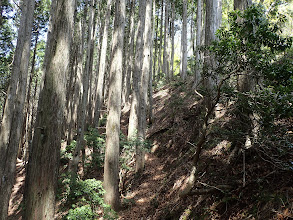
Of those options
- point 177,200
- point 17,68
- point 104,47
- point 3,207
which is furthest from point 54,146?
point 104,47

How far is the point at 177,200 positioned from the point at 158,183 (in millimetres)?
2164

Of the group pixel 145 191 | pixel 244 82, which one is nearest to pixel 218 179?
pixel 244 82

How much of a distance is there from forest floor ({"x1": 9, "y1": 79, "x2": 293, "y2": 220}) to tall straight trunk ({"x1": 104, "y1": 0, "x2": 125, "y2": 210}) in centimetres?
77

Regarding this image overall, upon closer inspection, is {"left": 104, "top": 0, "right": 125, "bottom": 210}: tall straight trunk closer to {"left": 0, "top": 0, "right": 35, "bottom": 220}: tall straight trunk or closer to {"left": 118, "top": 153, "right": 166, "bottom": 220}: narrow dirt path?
{"left": 118, "top": 153, "right": 166, "bottom": 220}: narrow dirt path

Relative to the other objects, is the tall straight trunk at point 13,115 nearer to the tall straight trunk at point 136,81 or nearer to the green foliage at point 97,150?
the green foliage at point 97,150

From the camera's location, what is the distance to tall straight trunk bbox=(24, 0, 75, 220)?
131 inches

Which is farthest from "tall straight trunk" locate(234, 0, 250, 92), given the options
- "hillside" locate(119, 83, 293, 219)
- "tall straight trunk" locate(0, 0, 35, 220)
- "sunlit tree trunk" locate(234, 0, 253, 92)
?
"tall straight trunk" locate(0, 0, 35, 220)

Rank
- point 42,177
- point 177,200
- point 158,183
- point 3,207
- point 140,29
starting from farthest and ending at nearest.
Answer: point 140,29
point 158,183
point 3,207
point 177,200
point 42,177

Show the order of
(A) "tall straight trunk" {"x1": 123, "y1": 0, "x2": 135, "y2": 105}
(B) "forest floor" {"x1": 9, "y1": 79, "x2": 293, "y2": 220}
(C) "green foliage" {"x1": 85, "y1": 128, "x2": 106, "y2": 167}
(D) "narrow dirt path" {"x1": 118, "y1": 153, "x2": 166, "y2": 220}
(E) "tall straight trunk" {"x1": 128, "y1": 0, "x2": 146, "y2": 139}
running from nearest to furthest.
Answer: (B) "forest floor" {"x1": 9, "y1": 79, "x2": 293, "y2": 220} → (D) "narrow dirt path" {"x1": 118, "y1": 153, "x2": 166, "y2": 220} → (C) "green foliage" {"x1": 85, "y1": 128, "x2": 106, "y2": 167} → (E) "tall straight trunk" {"x1": 128, "y1": 0, "x2": 146, "y2": 139} → (A) "tall straight trunk" {"x1": 123, "y1": 0, "x2": 135, "y2": 105}

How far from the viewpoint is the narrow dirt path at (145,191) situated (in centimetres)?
648

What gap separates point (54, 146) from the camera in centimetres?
350

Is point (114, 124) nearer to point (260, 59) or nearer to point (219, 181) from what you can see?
point (219, 181)

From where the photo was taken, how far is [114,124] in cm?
664

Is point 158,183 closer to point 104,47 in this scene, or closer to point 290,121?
point 290,121
